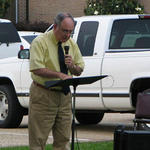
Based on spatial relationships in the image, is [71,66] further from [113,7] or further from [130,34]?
[113,7]

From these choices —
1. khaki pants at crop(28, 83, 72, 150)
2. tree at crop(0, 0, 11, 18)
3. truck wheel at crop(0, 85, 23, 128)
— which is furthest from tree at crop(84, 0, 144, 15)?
khaki pants at crop(28, 83, 72, 150)

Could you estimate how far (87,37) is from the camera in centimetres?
1220

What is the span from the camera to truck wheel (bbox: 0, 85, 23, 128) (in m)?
12.9

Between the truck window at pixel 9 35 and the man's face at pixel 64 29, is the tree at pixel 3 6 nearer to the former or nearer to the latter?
the truck window at pixel 9 35

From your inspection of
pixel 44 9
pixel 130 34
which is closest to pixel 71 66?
pixel 130 34

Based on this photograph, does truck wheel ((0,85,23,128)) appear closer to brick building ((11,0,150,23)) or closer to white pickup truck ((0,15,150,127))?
white pickup truck ((0,15,150,127))

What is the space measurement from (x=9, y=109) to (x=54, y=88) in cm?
532

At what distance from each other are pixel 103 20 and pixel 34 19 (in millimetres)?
23698

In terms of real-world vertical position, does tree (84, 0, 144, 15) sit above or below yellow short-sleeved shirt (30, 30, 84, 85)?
below

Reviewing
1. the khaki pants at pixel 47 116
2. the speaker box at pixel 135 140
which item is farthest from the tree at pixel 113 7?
the speaker box at pixel 135 140

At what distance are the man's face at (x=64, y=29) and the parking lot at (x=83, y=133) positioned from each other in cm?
272

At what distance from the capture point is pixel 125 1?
31.2m

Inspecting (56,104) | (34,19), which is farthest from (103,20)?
(34,19)

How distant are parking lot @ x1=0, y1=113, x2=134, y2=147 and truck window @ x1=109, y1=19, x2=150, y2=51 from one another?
131 cm
